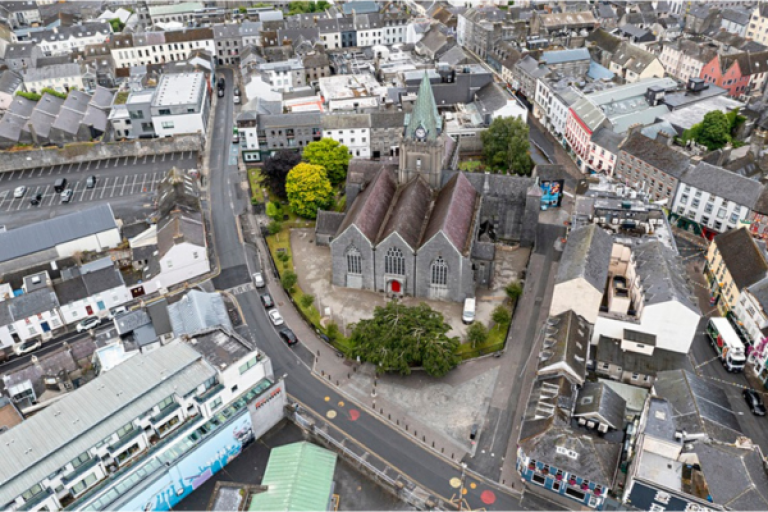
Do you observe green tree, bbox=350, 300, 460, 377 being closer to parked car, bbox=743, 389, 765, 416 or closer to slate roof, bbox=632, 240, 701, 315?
slate roof, bbox=632, 240, 701, 315

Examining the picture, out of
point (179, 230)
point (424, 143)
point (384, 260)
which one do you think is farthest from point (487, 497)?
point (179, 230)

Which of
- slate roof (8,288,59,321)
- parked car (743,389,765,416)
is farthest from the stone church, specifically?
slate roof (8,288,59,321)

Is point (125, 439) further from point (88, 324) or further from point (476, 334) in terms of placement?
point (476, 334)

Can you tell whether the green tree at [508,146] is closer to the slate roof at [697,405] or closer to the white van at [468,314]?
the white van at [468,314]

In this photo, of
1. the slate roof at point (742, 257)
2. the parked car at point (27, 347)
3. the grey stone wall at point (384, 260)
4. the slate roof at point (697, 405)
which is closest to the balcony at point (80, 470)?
the parked car at point (27, 347)

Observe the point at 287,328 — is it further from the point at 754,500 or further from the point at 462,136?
the point at 462,136

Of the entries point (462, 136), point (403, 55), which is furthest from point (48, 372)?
point (403, 55)
